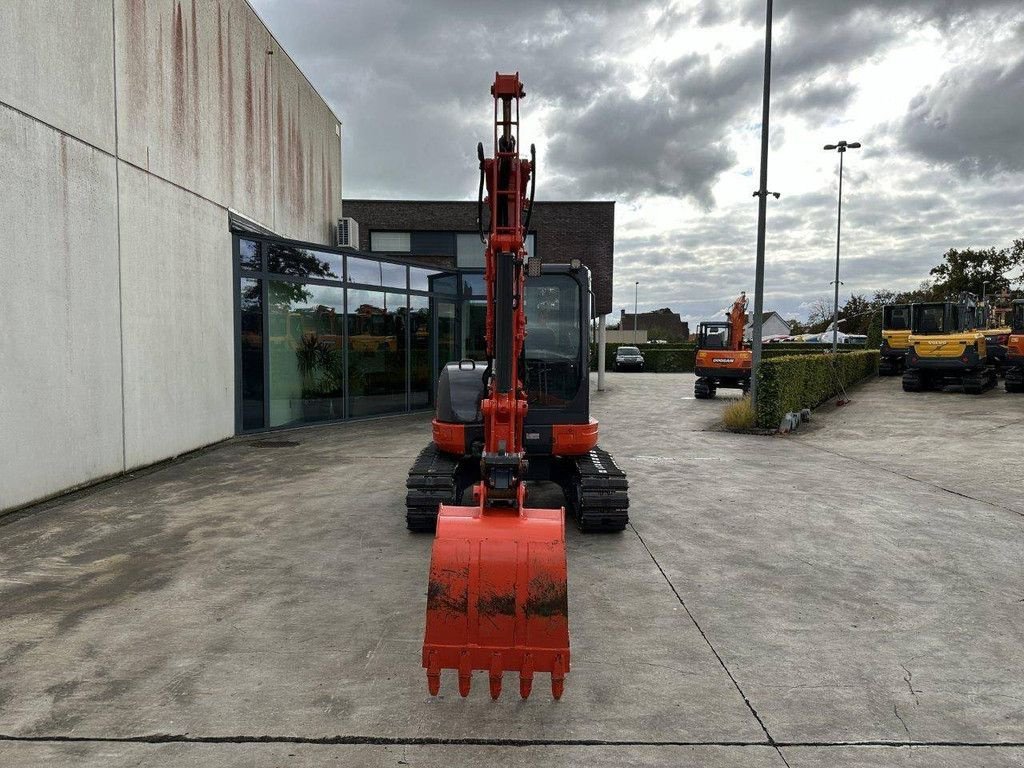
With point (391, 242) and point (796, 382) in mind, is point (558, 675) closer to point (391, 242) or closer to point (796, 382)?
point (796, 382)

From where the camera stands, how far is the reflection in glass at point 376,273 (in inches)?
573

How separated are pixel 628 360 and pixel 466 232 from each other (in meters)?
19.8

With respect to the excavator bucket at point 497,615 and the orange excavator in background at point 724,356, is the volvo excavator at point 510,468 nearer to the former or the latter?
the excavator bucket at point 497,615

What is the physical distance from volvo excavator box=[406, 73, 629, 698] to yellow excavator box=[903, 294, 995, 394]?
682 inches

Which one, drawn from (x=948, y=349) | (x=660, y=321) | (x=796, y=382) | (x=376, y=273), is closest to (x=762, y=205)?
(x=796, y=382)

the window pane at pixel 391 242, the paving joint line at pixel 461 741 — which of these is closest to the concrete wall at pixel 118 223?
the paving joint line at pixel 461 741

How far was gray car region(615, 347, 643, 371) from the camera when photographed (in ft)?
136

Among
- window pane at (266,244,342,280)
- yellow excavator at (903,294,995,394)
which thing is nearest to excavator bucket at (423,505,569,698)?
window pane at (266,244,342,280)

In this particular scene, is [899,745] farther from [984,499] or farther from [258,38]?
[258,38]

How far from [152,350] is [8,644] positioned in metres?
6.25

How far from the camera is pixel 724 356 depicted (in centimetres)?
2092

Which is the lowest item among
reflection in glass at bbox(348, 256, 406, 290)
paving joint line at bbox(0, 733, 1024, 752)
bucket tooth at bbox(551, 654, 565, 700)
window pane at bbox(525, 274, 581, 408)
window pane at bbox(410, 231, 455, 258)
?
paving joint line at bbox(0, 733, 1024, 752)

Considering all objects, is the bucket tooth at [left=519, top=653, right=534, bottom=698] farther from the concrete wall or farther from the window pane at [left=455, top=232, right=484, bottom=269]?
the window pane at [left=455, top=232, right=484, bottom=269]

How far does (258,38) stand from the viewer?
13406 millimetres
